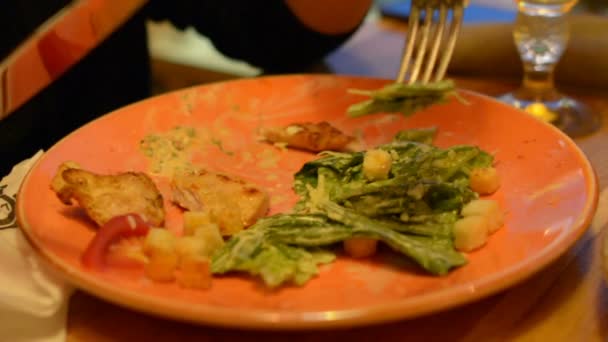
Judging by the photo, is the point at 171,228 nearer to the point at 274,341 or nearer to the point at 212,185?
the point at 212,185

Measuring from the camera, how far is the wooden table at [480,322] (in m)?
0.71

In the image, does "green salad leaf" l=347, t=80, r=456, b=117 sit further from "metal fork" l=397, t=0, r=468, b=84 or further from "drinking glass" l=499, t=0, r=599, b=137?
"drinking glass" l=499, t=0, r=599, b=137

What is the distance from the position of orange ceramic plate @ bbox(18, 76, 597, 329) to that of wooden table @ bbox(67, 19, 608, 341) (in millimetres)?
43

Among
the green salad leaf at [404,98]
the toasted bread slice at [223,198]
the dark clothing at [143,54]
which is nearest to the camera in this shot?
the toasted bread slice at [223,198]

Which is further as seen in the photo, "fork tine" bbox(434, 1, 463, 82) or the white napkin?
"fork tine" bbox(434, 1, 463, 82)

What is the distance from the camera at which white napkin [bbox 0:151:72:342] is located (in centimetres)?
73

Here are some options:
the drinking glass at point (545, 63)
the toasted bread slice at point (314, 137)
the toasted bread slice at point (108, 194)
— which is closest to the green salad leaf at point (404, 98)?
the toasted bread slice at point (314, 137)

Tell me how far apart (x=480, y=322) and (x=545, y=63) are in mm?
664

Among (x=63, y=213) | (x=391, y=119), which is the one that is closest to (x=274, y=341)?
(x=63, y=213)

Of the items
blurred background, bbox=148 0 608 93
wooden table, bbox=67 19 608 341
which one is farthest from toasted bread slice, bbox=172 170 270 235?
blurred background, bbox=148 0 608 93

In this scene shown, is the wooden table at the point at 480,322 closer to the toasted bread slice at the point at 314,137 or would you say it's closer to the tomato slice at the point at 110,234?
the tomato slice at the point at 110,234

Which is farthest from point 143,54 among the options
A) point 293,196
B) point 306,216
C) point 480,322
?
point 480,322

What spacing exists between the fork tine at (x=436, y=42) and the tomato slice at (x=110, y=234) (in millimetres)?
534

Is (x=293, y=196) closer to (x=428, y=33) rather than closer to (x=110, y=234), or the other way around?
(x=110, y=234)
